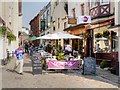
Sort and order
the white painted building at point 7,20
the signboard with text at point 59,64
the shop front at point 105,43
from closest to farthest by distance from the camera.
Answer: the signboard with text at point 59,64 → the shop front at point 105,43 → the white painted building at point 7,20

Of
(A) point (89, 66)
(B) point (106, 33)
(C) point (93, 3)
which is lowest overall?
(A) point (89, 66)

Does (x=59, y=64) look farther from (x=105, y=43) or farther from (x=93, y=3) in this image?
(x=93, y=3)

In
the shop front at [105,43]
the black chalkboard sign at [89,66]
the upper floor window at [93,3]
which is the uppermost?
the upper floor window at [93,3]

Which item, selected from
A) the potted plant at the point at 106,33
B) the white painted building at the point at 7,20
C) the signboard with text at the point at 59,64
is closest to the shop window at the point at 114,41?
the potted plant at the point at 106,33

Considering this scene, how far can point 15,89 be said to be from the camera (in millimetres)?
11000

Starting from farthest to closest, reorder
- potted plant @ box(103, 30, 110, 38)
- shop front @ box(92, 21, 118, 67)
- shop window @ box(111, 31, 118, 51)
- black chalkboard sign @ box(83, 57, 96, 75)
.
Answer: potted plant @ box(103, 30, 110, 38), shop window @ box(111, 31, 118, 51), shop front @ box(92, 21, 118, 67), black chalkboard sign @ box(83, 57, 96, 75)

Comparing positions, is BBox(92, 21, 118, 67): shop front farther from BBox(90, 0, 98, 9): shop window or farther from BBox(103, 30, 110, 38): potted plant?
BBox(90, 0, 98, 9): shop window

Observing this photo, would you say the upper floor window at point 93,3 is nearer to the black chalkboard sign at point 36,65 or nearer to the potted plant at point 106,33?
the potted plant at point 106,33

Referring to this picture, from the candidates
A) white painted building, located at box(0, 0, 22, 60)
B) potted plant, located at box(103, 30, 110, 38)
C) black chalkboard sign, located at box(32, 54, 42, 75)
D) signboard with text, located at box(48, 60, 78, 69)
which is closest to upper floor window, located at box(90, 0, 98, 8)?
potted plant, located at box(103, 30, 110, 38)

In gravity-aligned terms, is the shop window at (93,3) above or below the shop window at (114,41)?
above

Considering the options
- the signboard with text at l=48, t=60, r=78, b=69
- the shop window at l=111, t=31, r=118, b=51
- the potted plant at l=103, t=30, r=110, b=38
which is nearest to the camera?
the signboard with text at l=48, t=60, r=78, b=69

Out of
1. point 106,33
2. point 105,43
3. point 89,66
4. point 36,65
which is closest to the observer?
point 89,66

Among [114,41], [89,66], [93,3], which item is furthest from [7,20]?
[89,66]

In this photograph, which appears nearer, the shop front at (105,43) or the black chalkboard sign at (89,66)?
the black chalkboard sign at (89,66)
